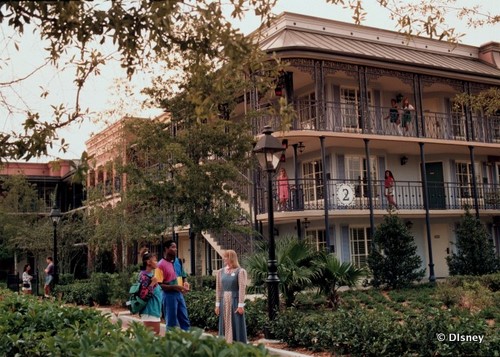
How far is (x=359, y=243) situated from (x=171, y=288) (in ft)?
48.7

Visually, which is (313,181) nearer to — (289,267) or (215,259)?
(215,259)

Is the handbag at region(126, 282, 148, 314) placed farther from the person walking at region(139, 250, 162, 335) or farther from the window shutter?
the window shutter

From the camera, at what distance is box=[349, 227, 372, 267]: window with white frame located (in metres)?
23.4

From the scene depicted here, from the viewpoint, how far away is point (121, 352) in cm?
459

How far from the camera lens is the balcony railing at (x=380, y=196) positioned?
2120 cm

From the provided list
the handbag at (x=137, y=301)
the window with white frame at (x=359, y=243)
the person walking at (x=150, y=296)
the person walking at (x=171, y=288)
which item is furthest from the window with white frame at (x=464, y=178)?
the handbag at (x=137, y=301)

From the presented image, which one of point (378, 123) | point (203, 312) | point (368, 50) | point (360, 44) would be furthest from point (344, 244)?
point (203, 312)

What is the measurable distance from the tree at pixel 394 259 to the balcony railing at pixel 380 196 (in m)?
2.61

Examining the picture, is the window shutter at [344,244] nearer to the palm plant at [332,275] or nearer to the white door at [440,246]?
the white door at [440,246]

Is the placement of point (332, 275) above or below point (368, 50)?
below

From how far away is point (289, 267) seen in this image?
12.6 meters

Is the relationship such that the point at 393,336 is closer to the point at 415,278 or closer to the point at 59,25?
the point at 59,25

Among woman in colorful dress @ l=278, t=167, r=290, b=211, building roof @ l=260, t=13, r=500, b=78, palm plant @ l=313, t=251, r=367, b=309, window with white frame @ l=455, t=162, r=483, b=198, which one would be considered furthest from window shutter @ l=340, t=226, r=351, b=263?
palm plant @ l=313, t=251, r=367, b=309

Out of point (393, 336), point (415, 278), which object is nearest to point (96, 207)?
point (415, 278)
